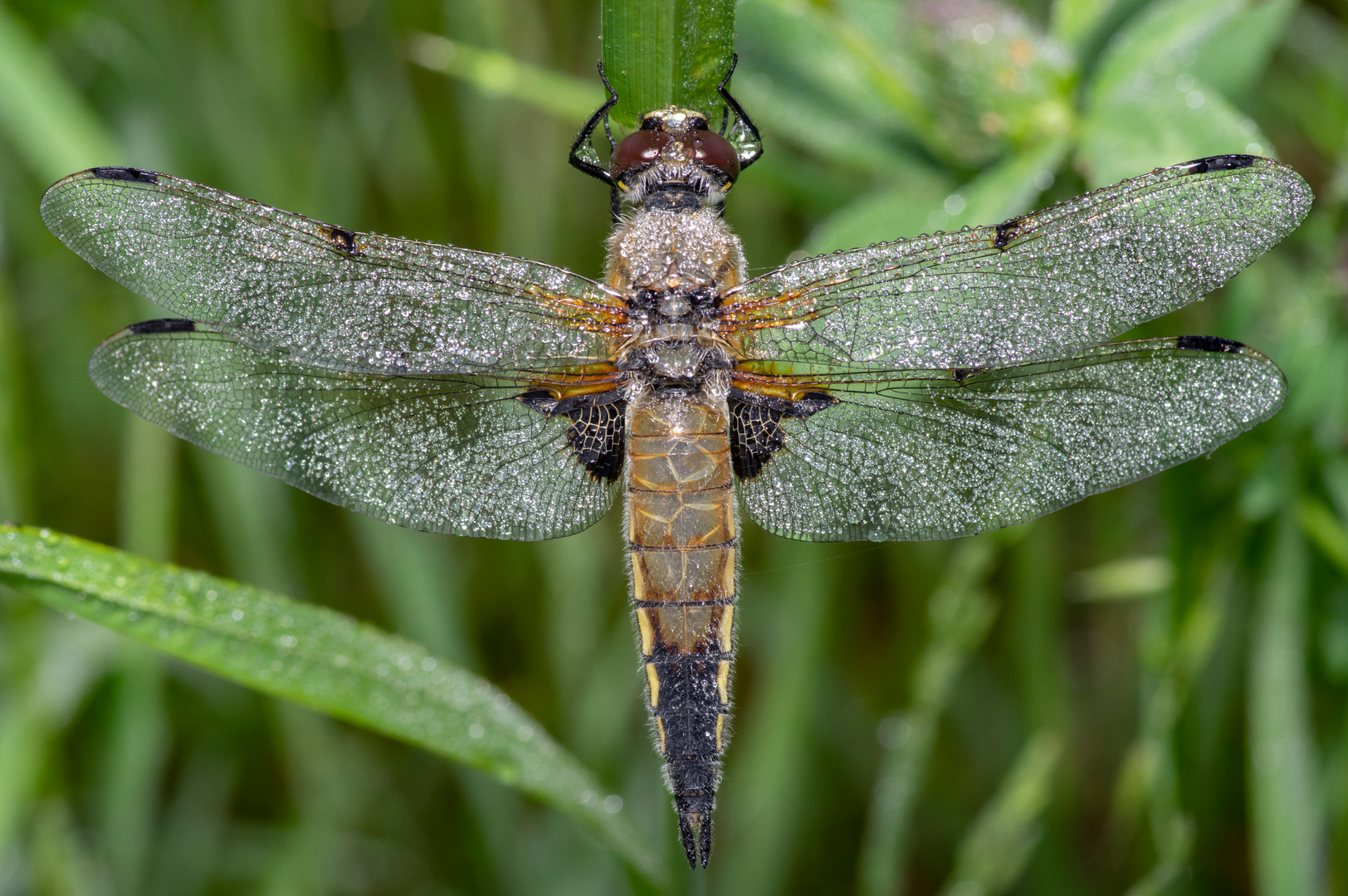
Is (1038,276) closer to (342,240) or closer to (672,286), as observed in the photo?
(672,286)

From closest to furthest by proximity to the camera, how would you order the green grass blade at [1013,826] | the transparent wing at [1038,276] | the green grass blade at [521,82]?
the transparent wing at [1038,276] → the green grass blade at [521,82] → the green grass blade at [1013,826]

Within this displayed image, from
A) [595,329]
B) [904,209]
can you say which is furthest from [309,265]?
[904,209]

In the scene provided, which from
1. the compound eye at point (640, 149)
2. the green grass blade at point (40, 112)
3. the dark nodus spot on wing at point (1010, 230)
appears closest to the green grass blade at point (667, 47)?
the compound eye at point (640, 149)

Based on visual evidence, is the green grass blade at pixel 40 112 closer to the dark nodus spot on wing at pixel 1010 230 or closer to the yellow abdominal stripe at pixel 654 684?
the yellow abdominal stripe at pixel 654 684

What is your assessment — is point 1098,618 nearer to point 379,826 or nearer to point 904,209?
point 904,209

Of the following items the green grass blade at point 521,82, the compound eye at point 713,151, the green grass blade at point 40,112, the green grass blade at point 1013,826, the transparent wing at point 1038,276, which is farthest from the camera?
the green grass blade at point 40,112

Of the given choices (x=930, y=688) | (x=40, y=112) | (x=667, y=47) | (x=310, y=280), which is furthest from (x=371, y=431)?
(x=40, y=112)
